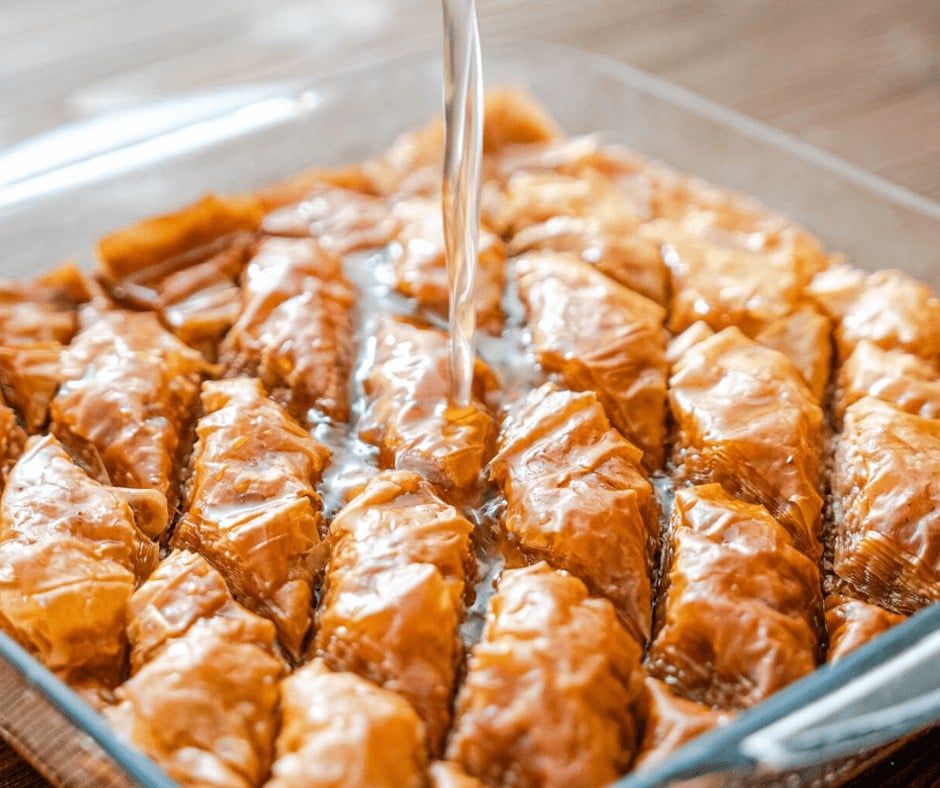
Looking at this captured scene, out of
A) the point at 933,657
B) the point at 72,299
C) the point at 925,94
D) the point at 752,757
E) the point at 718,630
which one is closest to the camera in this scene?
the point at 752,757

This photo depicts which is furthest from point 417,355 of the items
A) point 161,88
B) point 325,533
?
point 161,88

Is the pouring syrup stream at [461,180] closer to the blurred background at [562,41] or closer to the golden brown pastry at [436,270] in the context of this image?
the golden brown pastry at [436,270]

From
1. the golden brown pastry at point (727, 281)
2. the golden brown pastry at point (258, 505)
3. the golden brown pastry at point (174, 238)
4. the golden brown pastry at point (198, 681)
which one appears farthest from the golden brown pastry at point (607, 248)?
the golden brown pastry at point (198, 681)

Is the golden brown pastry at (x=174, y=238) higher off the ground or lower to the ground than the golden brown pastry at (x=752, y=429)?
higher

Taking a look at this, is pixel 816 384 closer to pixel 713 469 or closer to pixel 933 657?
pixel 713 469

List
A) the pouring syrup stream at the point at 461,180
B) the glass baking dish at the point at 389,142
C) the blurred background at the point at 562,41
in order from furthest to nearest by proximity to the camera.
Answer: the blurred background at the point at 562,41, the glass baking dish at the point at 389,142, the pouring syrup stream at the point at 461,180

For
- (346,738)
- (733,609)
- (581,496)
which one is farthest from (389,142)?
(346,738)

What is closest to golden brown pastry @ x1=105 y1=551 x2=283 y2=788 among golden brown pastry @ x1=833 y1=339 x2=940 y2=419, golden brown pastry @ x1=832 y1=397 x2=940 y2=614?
golden brown pastry @ x1=832 y1=397 x2=940 y2=614
